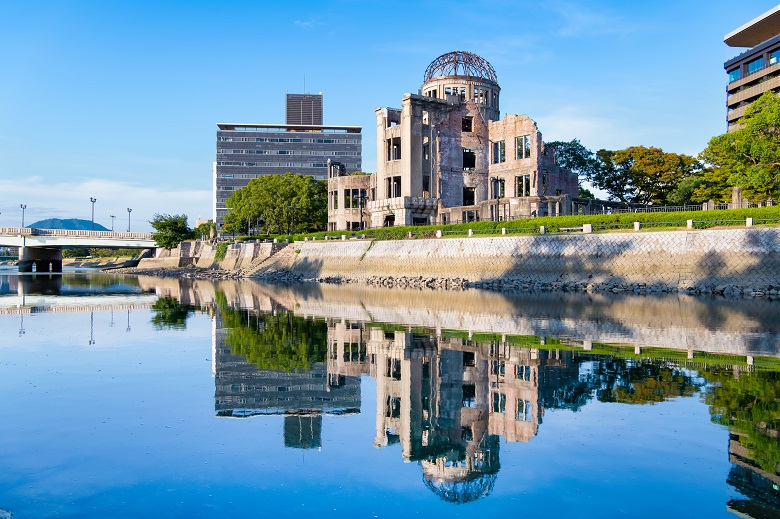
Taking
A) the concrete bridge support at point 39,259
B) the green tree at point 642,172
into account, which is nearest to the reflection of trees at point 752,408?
the green tree at point 642,172

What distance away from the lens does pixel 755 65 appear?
9500 centimetres

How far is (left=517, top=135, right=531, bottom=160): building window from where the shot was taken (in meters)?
79.8

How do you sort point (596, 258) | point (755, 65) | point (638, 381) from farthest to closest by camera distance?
point (755, 65)
point (596, 258)
point (638, 381)

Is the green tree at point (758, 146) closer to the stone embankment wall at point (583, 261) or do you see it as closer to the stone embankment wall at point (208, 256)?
the stone embankment wall at point (583, 261)

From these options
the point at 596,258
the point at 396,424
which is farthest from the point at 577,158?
the point at 396,424

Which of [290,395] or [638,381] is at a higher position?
[638,381]

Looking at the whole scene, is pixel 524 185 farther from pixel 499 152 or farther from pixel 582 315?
pixel 582 315

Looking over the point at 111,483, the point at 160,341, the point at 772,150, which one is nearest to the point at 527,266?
the point at 772,150

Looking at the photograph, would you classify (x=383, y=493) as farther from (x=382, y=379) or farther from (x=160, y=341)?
(x=160, y=341)

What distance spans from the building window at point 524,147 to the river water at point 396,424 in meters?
57.7

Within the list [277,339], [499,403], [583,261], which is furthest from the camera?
[583,261]

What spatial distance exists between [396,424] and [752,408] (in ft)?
23.0

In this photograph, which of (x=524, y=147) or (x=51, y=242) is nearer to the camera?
(x=524, y=147)

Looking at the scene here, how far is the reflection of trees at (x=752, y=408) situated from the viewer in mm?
9891
